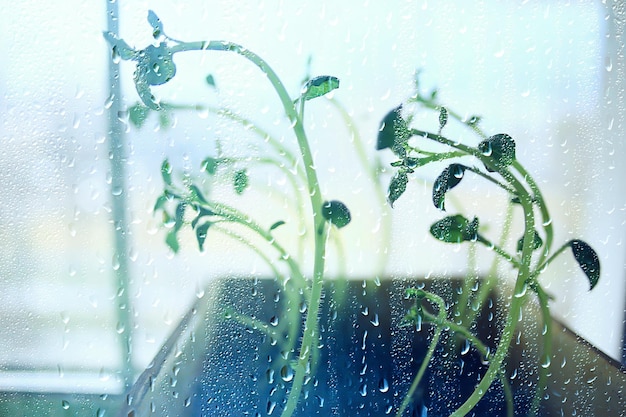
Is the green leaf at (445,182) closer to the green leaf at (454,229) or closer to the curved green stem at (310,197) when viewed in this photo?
the green leaf at (454,229)

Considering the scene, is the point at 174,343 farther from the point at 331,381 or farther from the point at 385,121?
the point at 385,121

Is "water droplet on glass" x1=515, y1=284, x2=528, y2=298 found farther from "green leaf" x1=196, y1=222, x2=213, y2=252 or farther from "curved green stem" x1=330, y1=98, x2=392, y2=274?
"green leaf" x1=196, y1=222, x2=213, y2=252

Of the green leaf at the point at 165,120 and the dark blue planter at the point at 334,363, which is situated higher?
the green leaf at the point at 165,120

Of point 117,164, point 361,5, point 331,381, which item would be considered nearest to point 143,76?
point 117,164

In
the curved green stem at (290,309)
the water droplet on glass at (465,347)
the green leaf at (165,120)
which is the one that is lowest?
the water droplet on glass at (465,347)

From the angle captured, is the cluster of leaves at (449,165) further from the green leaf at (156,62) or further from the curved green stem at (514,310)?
the green leaf at (156,62)

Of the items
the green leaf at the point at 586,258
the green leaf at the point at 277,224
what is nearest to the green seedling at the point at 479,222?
the green leaf at the point at 586,258

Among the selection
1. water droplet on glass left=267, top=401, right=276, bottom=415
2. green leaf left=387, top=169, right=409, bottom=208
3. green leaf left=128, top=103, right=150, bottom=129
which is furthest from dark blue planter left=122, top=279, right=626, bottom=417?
green leaf left=128, top=103, right=150, bottom=129
